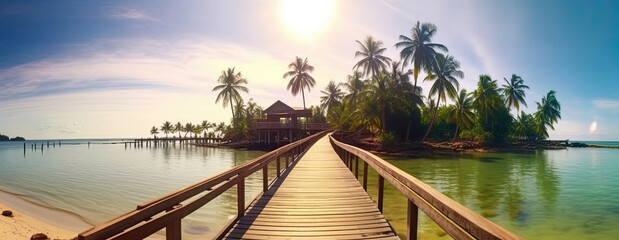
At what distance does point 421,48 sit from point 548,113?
4006 centimetres

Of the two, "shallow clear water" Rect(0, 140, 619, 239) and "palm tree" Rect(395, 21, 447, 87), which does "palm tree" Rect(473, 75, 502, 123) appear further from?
"shallow clear water" Rect(0, 140, 619, 239)

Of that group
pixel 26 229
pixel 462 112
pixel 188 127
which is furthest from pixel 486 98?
pixel 188 127

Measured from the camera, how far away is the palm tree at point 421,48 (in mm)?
37656

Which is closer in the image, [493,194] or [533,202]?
[533,202]

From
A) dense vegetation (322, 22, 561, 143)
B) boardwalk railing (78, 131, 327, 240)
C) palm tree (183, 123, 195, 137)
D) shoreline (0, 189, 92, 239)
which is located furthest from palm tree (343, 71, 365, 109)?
palm tree (183, 123, 195, 137)

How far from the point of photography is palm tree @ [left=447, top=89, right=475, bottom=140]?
43156mm

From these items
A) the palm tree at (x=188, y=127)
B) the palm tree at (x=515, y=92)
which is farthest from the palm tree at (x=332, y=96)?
the palm tree at (x=188, y=127)

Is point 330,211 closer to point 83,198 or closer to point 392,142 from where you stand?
point 83,198

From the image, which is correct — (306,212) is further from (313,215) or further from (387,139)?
(387,139)

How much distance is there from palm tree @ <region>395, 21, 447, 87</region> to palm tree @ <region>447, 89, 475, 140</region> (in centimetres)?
870

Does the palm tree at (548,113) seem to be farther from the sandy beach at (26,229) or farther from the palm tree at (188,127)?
the palm tree at (188,127)

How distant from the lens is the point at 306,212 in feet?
17.1

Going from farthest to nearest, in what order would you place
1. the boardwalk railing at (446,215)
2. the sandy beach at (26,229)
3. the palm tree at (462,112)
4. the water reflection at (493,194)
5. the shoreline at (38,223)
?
the palm tree at (462,112)
the shoreline at (38,223)
the sandy beach at (26,229)
the water reflection at (493,194)
the boardwalk railing at (446,215)

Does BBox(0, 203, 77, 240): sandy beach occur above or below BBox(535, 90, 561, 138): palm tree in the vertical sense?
below
